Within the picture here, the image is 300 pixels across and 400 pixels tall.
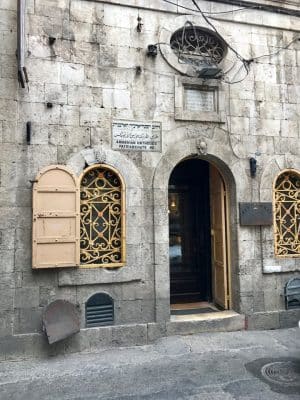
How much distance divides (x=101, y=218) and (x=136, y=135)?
1.65 metres

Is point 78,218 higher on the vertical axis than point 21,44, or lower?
lower

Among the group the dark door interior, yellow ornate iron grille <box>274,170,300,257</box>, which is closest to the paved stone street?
yellow ornate iron grille <box>274,170,300,257</box>

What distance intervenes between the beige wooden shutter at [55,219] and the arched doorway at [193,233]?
3122 mm

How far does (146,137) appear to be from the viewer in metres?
7.09

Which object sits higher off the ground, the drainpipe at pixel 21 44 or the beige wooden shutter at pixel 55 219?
Result: the drainpipe at pixel 21 44

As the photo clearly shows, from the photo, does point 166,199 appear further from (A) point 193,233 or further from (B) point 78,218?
(A) point 193,233

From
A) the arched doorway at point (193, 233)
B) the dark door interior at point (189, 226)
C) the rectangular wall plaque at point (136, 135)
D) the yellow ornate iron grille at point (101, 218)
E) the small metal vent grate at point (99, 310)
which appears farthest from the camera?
the dark door interior at point (189, 226)

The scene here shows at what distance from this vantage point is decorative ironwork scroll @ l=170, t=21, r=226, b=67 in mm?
7527

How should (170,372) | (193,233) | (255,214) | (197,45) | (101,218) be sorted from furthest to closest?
(193,233) < (197,45) < (255,214) < (101,218) < (170,372)

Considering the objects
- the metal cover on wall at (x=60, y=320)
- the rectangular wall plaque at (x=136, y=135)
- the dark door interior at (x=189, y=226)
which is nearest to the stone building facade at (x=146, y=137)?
the rectangular wall plaque at (x=136, y=135)

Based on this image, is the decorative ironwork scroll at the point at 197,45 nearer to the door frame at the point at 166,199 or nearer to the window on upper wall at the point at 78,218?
the door frame at the point at 166,199

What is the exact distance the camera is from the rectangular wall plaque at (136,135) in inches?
273

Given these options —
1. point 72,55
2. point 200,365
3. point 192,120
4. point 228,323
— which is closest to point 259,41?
point 192,120

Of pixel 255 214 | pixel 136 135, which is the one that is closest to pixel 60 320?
pixel 136 135
